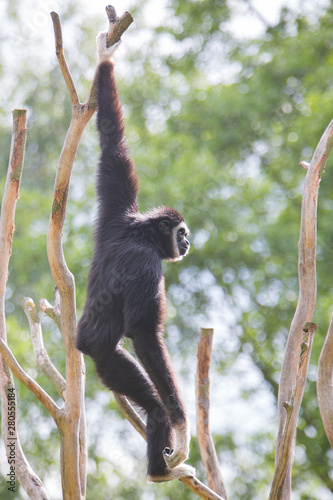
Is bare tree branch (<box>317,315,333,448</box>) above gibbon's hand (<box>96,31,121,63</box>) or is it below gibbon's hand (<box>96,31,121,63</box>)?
below

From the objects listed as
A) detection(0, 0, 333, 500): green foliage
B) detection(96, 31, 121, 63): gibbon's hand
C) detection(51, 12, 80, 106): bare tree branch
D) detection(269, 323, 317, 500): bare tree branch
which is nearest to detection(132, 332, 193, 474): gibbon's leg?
detection(269, 323, 317, 500): bare tree branch

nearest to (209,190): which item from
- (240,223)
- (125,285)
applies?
(240,223)

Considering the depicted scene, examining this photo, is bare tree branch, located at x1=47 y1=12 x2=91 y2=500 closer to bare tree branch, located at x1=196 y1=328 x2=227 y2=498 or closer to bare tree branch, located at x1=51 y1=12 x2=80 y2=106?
bare tree branch, located at x1=51 y1=12 x2=80 y2=106

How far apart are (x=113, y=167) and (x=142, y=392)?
1790 mm

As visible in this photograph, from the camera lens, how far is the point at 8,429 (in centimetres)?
436

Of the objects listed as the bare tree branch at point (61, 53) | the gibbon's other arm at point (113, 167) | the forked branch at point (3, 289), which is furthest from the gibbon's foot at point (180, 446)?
the bare tree branch at point (61, 53)

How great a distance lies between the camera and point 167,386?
4.04m

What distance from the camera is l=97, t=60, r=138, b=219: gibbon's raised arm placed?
467 centimetres

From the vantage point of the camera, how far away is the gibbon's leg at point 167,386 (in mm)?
3965

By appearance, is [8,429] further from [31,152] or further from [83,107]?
[31,152]

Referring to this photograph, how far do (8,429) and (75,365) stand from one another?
2.32 feet

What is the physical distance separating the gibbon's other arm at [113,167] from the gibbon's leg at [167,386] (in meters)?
1.11

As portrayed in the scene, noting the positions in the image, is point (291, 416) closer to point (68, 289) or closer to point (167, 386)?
point (167, 386)

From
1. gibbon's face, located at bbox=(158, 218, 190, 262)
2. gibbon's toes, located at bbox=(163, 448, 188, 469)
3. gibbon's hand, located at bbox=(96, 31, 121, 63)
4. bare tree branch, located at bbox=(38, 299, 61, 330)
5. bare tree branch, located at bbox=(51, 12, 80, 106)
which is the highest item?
gibbon's hand, located at bbox=(96, 31, 121, 63)
